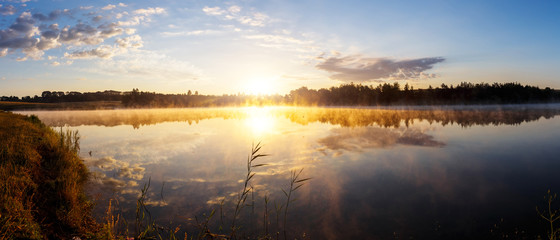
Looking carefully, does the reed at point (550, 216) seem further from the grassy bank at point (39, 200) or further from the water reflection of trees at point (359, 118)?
the water reflection of trees at point (359, 118)

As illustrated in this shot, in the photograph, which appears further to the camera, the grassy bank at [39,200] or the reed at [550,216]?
the reed at [550,216]

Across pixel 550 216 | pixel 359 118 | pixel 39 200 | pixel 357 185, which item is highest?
pixel 359 118

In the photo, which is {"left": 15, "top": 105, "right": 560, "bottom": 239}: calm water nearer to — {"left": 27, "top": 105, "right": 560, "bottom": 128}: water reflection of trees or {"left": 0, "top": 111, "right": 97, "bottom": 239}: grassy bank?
{"left": 0, "top": 111, "right": 97, "bottom": 239}: grassy bank

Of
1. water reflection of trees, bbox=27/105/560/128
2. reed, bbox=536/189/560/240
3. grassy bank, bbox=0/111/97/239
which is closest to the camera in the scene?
grassy bank, bbox=0/111/97/239

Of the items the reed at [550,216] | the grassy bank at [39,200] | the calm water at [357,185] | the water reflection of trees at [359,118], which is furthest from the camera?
the water reflection of trees at [359,118]

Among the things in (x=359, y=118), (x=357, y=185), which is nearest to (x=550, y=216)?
(x=357, y=185)

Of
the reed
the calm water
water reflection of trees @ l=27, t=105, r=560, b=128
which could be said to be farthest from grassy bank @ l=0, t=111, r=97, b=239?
water reflection of trees @ l=27, t=105, r=560, b=128

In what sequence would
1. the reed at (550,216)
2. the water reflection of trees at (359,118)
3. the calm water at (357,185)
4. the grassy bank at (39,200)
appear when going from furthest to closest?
the water reflection of trees at (359,118) < the calm water at (357,185) < the reed at (550,216) < the grassy bank at (39,200)

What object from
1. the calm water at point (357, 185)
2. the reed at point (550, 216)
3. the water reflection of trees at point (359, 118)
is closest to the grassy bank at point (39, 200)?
the calm water at point (357, 185)

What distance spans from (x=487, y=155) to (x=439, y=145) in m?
3.74

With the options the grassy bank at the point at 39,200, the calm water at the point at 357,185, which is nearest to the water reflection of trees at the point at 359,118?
the calm water at the point at 357,185

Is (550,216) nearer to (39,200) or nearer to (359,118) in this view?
(39,200)

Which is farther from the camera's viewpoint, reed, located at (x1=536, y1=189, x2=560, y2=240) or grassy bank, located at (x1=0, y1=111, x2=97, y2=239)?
reed, located at (x1=536, y1=189, x2=560, y2=240)

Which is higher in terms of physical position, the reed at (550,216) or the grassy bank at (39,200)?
the grassy bank at (39,200)
